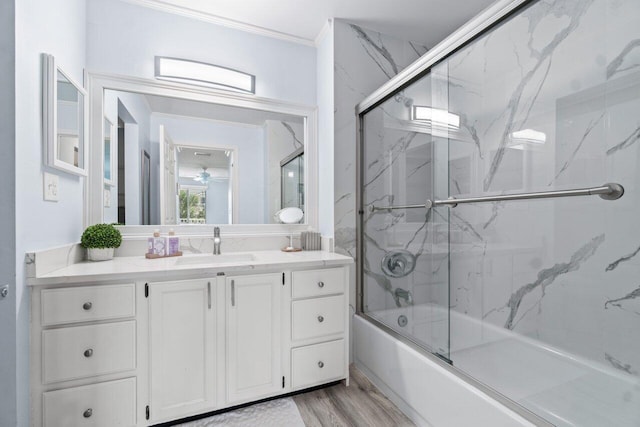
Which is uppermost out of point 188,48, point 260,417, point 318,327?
point 188,48

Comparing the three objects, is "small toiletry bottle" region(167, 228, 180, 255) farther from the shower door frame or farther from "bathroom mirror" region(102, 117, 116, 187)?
the shower door frame

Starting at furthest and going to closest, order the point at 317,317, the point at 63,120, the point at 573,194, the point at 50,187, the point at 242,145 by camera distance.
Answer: the point at 242,145
the point at 317,317
the point at 63,120
the point at 50,187
the point at 573,194

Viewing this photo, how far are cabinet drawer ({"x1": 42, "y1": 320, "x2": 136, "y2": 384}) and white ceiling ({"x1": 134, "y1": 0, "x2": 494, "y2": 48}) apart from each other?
6.25 ft

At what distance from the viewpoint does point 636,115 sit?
1.08 m

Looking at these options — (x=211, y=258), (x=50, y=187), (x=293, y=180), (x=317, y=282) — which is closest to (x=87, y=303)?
(x=50, y=187)

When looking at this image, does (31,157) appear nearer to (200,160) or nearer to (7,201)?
(7,201)

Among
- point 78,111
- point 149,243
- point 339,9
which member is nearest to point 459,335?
point 149,243

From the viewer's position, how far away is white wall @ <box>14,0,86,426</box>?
3.74 feet

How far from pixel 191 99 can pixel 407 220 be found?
A: 1617 millimetres

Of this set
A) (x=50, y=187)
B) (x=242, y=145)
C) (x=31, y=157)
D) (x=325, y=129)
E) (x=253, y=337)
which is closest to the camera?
(x=31, y=157)

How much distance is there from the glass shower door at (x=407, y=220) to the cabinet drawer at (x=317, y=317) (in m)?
0.36

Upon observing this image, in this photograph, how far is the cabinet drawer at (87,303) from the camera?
1244 mm

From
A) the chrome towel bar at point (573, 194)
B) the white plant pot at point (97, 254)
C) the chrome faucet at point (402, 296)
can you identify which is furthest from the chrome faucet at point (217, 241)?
the chrome towel bar at point (573, 194)

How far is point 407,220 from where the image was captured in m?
1.93
